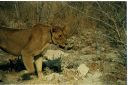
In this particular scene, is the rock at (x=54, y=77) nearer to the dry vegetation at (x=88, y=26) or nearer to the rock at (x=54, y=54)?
the dry vegetation at (x=88, y=26)

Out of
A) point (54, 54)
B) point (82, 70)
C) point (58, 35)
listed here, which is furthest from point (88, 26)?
point (58, 35)

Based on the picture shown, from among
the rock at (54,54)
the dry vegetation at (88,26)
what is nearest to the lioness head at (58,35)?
the dry vegetation at (88,26)

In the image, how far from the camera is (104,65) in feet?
33.5

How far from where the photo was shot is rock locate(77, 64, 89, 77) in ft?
30.6

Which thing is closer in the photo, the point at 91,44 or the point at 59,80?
the point at 59,80

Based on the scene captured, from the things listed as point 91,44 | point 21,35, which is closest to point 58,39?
point 21,35

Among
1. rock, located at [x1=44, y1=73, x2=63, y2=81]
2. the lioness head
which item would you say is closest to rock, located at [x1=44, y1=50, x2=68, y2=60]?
rock, located at [x1=44, y1=73, x2=63, y2=81]

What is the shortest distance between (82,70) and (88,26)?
17.6 ft

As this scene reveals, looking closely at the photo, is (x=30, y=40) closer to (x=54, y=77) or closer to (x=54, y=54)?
(x=54, y=77)

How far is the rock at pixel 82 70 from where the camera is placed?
932 cm

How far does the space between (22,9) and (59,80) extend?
7.39m

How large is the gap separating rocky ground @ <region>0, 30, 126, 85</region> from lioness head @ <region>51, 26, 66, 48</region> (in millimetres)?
876

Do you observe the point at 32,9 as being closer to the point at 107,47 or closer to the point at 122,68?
the point at 107,47

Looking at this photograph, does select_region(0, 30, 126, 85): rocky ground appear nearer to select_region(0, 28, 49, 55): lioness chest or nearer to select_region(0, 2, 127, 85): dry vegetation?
select_region(0, 2, 127, 85): dry vegetation
